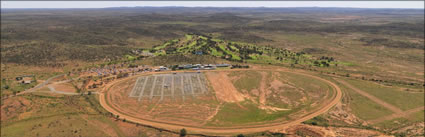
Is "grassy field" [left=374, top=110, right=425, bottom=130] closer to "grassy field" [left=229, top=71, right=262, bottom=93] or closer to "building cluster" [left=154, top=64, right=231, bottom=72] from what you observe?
"grassy field" [left=229, top=71, right=262, bottom=93]

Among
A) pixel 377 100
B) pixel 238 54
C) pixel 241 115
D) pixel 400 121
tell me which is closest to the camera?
pixel 400 121

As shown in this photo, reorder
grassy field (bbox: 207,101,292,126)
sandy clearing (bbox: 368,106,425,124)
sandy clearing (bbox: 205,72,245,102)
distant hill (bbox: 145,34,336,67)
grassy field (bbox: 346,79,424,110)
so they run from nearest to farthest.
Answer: grassy field (bbox: 207,101,292,126), sandy clearing (bbox: 368,106,425,124), grassy field (bbox: 346,79,424,110), sandy clearing (bbox: 205,72,245,102), distant hill (bbox: 145,34,336,67)

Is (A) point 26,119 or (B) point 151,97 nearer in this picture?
(A) point 26,119

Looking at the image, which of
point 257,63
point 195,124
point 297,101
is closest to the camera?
point 195,124

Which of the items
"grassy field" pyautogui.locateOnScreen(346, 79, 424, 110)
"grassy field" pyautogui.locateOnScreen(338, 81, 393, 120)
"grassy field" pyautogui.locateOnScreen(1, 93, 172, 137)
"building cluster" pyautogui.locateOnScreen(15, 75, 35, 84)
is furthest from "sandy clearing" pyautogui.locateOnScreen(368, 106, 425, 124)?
"building cluster" pyautogui.locateOnScreen(15, 75, 35, 84)

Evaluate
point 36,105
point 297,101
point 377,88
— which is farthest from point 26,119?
point 377,88

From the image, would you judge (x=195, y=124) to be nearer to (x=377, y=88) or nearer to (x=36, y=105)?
(x=36, y=105)

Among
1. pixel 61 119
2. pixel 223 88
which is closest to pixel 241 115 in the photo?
pixel 223 88

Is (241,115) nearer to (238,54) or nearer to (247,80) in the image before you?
(247,80)
